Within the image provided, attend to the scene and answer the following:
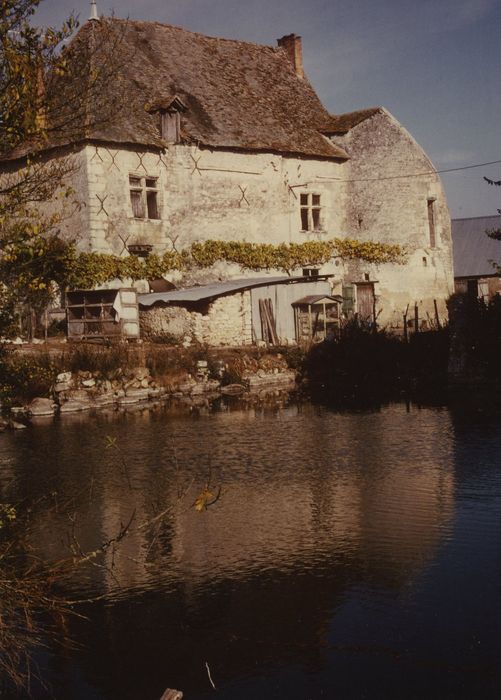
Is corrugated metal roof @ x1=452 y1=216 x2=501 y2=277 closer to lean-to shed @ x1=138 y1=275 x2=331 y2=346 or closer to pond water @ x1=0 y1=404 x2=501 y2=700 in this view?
lean-to shed @ x1=138 y1=275 x2=331 y2=346

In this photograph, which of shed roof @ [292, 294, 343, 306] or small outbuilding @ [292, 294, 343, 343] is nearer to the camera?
shed roof @ [292, 294, 343, 306]

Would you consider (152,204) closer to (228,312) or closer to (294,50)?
(228,312)

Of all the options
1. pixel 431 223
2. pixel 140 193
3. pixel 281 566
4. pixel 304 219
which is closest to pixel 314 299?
pixel 304 219

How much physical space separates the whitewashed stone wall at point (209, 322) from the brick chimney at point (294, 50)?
13.1m

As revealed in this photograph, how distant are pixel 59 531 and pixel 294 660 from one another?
4807 millimetres

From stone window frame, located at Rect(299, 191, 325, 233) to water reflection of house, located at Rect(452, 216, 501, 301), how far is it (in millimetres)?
14348

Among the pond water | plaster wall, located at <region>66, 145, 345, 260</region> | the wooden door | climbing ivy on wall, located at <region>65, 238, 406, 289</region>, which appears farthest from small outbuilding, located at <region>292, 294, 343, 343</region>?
the pond water

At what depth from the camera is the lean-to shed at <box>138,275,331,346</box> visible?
2850 cm

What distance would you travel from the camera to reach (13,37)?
25.7 ft

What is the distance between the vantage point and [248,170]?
3328 cm

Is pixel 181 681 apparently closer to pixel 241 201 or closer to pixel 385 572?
pixel 385 572

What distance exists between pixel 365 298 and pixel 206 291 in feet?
30.0

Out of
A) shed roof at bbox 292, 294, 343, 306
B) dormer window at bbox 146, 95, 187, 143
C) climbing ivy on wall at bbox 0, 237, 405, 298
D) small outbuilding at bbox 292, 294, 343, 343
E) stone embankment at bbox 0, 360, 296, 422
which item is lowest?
stone embankment at bbox 0, 360, 296, 422

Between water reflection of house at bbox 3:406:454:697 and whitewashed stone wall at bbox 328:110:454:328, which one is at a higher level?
whitewashed stone wall at bbox 328:110:454:328
